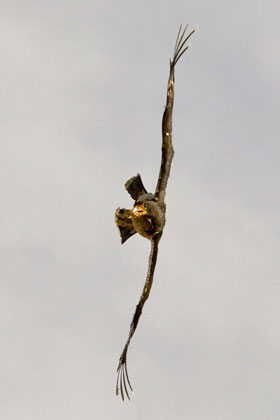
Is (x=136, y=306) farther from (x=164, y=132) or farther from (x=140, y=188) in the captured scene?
(x=164, y=132)

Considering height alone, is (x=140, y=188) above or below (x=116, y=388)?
above

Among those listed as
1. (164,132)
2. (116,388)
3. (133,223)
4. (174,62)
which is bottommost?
(116,388)

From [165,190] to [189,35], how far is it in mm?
4815

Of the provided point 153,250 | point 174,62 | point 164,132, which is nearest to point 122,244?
point 153,250

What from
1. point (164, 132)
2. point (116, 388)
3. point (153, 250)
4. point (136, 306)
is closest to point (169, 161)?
point (164, 132)

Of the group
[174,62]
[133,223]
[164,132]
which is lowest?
[133,223]

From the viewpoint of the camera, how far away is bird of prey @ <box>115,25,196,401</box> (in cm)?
2698

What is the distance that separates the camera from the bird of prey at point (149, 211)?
2698cm

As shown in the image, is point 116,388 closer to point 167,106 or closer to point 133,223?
point 133,223

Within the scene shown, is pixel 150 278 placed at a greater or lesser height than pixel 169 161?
lesser

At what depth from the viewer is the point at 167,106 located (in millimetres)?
28016

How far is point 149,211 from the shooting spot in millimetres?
26844

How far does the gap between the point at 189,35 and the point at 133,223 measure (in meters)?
6.03

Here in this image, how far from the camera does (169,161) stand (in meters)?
27.8
